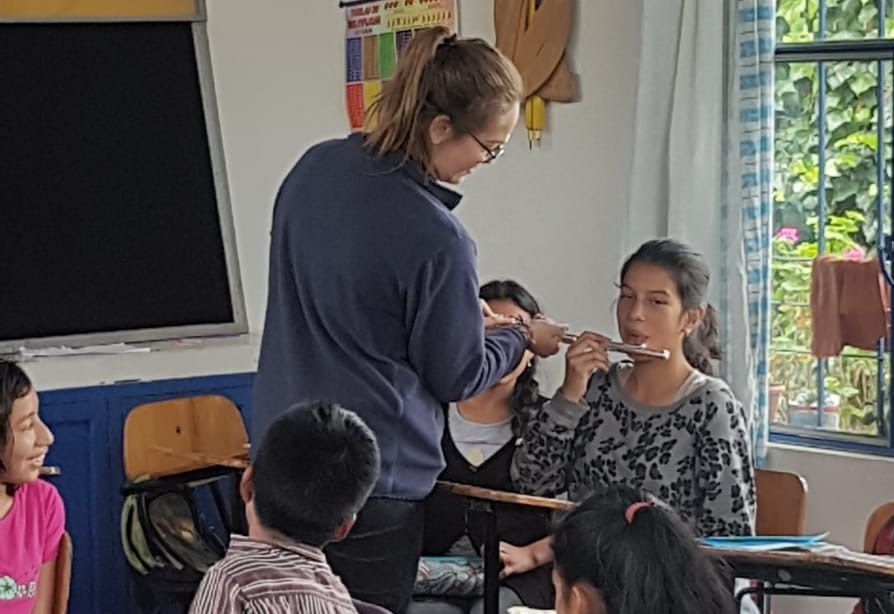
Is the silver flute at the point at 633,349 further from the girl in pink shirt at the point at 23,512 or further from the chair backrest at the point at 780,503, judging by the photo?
the girl in pink shirt at the point at 23,512

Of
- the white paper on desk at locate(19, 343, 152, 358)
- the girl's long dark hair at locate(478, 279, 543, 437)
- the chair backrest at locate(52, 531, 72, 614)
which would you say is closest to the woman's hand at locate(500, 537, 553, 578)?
the girl's long dark hair at locate(478, 279, 543, 437)

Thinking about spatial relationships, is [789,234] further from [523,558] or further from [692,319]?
[523,558]

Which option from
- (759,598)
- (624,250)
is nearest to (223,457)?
(624,250)

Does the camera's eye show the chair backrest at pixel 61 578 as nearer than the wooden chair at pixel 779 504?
Yes

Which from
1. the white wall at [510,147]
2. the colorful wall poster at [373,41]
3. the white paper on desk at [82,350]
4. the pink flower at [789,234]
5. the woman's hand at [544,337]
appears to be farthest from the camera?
the colorful wall poster at [373,41]

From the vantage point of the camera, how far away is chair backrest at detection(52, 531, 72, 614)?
278 centimetres

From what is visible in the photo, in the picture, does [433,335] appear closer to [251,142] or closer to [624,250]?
[624,250]

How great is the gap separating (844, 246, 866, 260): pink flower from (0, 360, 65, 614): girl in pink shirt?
5.86 feet

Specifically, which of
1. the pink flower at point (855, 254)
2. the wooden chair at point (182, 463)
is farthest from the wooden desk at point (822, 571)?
the wooden chair at point (182, 463)

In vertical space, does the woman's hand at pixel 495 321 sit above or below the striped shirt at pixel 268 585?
above

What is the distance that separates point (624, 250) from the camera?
139 inches

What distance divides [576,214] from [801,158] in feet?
1.94

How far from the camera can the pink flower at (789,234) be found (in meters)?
3.52

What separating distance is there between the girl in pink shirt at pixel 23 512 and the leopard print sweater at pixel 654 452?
0.91m
